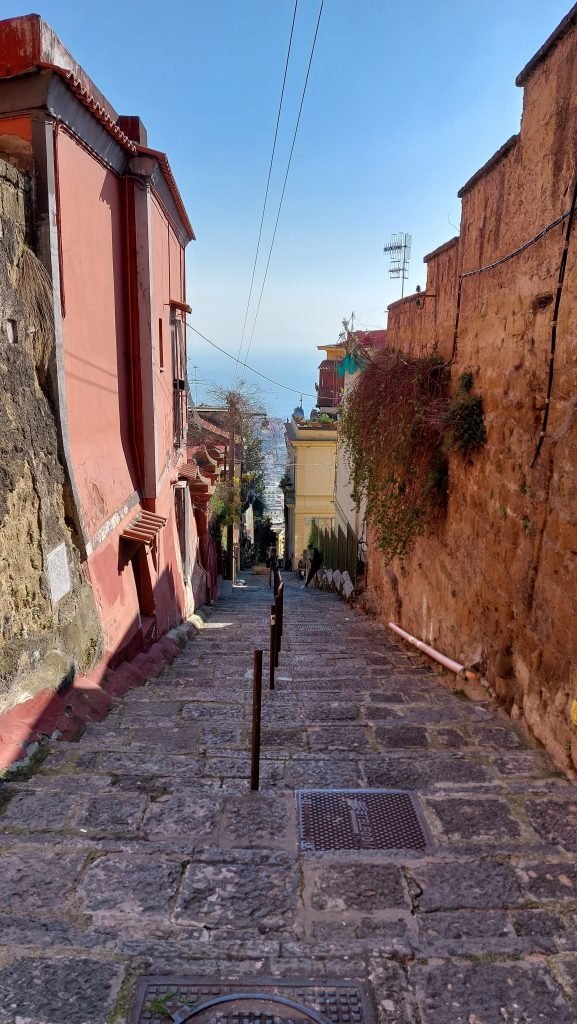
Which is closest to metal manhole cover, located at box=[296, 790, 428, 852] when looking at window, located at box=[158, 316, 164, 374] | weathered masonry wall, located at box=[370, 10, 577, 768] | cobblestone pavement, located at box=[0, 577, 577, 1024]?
cobblestone pavement, located at box=[0, 577, 577, 1024]

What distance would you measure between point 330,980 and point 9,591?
2.44m

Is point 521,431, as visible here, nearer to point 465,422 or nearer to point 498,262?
point 465,422

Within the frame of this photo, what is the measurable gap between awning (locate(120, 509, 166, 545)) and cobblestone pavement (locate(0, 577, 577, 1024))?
7.12 ft

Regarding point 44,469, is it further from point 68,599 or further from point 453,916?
point 453,916

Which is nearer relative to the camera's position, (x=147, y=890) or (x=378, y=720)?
(x=147, y=890)

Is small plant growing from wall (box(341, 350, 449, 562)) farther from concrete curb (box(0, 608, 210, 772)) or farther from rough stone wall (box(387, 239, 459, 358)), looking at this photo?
concrete curb (box(0, 608, 210, 772))

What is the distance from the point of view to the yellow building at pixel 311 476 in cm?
2656

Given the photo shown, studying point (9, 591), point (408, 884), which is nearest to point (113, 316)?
point (9, 591)

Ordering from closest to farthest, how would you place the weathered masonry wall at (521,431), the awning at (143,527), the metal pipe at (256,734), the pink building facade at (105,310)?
1. the metal pipe at (256,734)
2. the weathered masonry wall at (521,431)
3. the pink building facade at (105,310)
4. the awning at (143,527)

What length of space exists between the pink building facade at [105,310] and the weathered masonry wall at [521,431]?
298 centimetres

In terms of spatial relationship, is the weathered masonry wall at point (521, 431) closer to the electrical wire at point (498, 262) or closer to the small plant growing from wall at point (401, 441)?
the electrical wire at point (498, 262)

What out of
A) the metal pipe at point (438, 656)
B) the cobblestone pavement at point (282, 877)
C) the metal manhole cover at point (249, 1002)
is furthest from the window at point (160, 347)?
the metal manhole cover at point (249, 1002)

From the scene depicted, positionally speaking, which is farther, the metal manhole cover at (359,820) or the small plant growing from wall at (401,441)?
the small plant growing from wall at (401,441)

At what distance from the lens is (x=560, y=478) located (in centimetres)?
371
